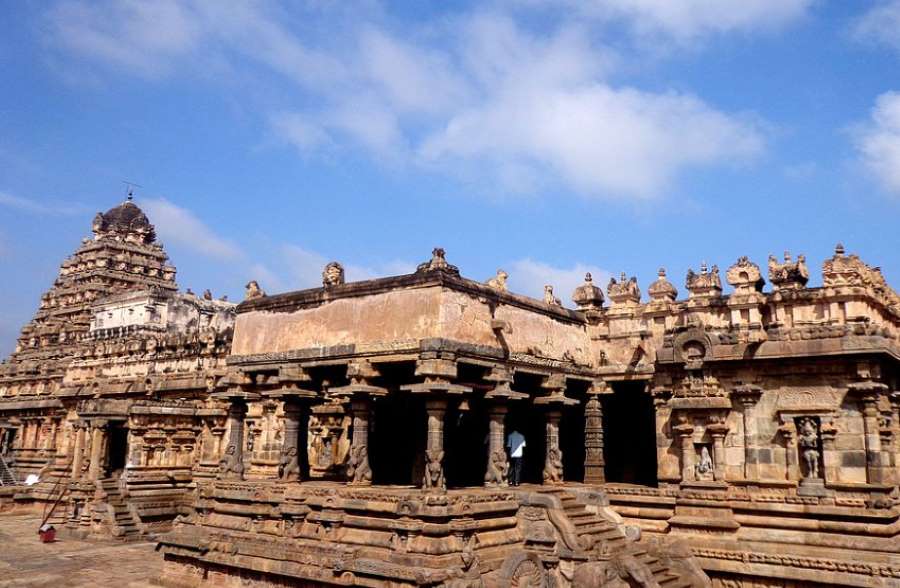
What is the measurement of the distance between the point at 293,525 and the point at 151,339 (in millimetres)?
20785

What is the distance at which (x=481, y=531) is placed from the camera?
13.7 m

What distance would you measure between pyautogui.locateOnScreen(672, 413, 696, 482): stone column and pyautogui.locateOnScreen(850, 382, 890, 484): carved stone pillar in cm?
343

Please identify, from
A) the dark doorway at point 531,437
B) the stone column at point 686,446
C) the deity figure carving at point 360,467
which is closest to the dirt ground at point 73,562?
the deity figure carving at point 360,467

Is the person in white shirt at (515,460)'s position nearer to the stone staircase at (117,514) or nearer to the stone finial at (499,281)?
the stone finial at (499,281)

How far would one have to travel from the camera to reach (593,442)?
19.2 meters

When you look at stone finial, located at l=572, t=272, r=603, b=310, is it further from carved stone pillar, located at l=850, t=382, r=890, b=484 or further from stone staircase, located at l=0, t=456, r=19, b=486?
stone staircase, located at l=0, t=456, r=19, b=486

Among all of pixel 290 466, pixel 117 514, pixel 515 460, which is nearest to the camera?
pixel 290 466

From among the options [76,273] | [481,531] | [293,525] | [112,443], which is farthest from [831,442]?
[76,273]

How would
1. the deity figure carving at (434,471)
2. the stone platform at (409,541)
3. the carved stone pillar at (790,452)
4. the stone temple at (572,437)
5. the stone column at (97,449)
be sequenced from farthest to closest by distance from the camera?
the stone column at (97,449) < the carved stone pillar at (790,452) < the deity figure carving at (434,471) < the stone temple at (572,437) < the stone platform at (409,541)

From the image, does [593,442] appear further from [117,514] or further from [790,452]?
[117,514]

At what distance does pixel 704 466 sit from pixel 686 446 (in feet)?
1.88

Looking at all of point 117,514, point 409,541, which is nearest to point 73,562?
point 117,514

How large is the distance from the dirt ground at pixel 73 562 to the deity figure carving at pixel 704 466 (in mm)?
12442

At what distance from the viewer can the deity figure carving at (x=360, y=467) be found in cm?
1605
